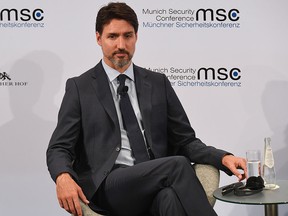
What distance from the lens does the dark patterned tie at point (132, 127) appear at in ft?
9.05

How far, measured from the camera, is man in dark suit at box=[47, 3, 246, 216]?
7.89ft

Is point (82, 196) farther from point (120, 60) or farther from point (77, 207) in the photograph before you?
point (120, 60)

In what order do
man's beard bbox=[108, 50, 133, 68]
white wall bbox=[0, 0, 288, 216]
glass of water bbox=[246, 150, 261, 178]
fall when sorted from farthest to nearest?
white wall bbox=[0, 0, 288, 216] < man's beard bbox=[108, 50, 133, 68] < glass of water bbox=[246, 150, 261, 178]

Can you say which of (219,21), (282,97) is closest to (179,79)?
(219,21)

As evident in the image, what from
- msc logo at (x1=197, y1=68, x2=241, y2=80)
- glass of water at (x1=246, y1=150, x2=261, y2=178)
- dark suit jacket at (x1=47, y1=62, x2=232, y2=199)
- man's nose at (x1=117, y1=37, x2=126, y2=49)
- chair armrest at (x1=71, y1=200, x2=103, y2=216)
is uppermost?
man's nose at (x1=117, y1=37, x2=126, y2=49)

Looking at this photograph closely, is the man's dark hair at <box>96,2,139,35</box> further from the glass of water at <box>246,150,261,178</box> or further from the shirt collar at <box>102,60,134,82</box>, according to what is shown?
the glass of water at <box>246,150,261,178</box>

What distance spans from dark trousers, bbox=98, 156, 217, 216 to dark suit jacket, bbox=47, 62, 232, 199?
4.9 inches

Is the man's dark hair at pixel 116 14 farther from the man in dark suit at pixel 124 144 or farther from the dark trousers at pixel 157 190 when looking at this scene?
the dark trousers at pixel 157 190

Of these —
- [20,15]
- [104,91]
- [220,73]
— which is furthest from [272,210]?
[20,15]

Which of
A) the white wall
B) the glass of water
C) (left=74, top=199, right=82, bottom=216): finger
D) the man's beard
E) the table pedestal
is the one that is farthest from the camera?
the white wall

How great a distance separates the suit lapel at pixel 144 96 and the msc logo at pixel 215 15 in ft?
3.75

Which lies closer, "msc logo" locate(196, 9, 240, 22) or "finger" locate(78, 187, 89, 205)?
"finger" locate(78, 187, 89, 205)

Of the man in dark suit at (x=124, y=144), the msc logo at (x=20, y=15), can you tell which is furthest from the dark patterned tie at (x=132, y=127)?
the msc logo at (x=20, y=15)

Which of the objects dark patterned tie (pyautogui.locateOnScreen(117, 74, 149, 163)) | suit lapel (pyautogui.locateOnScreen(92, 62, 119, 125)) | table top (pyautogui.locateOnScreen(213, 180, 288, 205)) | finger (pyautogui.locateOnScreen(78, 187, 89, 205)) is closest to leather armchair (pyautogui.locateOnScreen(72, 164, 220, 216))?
table top (pyautogui.locateOnScreen(213, 180, 288, 205))
